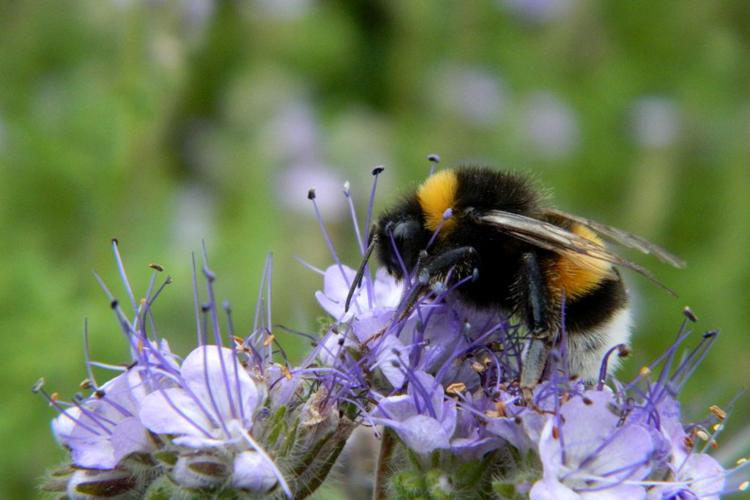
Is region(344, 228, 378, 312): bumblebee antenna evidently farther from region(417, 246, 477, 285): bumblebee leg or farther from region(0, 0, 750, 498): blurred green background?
region(0, 0, 750, 498): blurred green background

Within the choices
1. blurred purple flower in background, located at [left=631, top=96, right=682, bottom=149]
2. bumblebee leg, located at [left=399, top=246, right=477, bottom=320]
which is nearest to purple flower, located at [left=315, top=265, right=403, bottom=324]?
bumblebee leg, located at [left=399, top=246, right=477, bottom=320]

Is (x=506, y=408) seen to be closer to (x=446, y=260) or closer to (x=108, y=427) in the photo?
(x=446, y=260)

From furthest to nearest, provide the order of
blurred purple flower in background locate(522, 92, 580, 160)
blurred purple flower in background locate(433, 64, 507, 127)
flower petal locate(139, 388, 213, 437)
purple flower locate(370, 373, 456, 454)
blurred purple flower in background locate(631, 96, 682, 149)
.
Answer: blurred purple flower in background locate(522, 92, 580, 160) < blurred purple flower in background locate(433, 64, 507, 127) < blurred purple flower in background locate(631, 96, 682, 149) < purple flower locate(370, 373, 456, 454) < flower petal locate(139, 388, 213, 437)

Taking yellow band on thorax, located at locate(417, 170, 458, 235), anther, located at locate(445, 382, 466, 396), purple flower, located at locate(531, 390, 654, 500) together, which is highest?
yellow band on thorax, located at locate(417, 170, 458, 235)

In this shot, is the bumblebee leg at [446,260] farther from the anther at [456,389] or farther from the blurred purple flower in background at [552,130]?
the blurred purple flower in background at [552,130]

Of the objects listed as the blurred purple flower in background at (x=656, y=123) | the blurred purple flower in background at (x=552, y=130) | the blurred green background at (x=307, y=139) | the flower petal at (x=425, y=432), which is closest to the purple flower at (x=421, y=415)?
the flower petal at (x=425, y=432)

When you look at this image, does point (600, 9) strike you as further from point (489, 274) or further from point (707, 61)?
point (489, 274)

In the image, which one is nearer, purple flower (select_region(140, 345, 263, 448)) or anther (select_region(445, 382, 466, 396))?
purple flower (select_region(140, 345, 263, 448))
